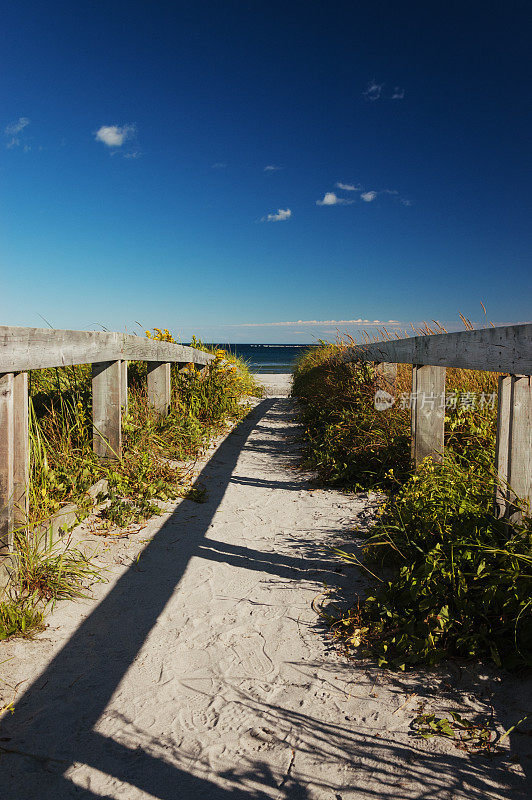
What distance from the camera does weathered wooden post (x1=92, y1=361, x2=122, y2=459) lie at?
447 centimetres

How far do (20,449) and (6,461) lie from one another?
0.14 m

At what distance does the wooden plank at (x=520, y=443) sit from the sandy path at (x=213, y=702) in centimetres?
106

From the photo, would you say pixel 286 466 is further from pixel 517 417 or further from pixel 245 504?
pixel 517 417

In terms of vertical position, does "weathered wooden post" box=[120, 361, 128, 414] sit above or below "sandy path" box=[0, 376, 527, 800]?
above

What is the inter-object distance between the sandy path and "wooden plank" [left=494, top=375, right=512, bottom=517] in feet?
3.39

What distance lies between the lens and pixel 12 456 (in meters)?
2.65

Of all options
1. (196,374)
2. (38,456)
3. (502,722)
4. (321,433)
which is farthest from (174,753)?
(196,374)

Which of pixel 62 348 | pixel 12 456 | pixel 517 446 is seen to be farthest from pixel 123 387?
pixel 517 446

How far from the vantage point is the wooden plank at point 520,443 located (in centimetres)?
253

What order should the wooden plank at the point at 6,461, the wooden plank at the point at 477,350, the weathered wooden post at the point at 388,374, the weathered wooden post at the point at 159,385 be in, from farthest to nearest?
1. the weathered wooden post at the point at 159,385
2. the weathered wooden post at the point at 388,374
3. the wooden plank at the point at 6,461
4. the wooden plank at the point at 477,350

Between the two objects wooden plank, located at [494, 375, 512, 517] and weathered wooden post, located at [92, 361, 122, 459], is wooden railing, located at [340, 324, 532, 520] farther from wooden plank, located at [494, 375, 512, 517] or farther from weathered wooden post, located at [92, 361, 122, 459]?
weathered wooden post, located at [92, 361, 122, 459]

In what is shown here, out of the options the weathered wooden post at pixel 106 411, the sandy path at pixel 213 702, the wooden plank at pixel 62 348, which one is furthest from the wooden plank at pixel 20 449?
the weathered wooden post at pixel 106 411

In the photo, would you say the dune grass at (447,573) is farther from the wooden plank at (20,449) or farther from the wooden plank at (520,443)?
the wooden plank at (20,449)

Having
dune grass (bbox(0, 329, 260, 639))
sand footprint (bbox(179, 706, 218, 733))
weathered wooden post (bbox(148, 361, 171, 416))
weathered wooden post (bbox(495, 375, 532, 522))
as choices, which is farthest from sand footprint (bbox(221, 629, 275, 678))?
weathered wooden post (bbox(148, 361, 171, 416))
